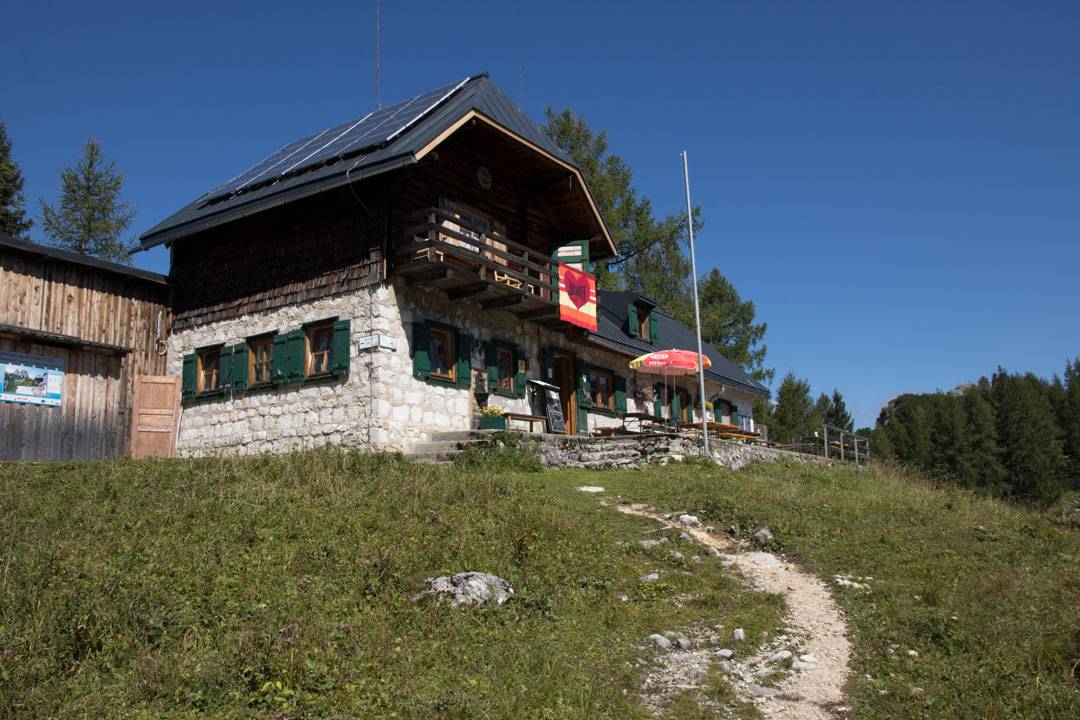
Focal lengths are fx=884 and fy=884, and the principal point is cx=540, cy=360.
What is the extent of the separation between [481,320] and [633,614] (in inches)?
520

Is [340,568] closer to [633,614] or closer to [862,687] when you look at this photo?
[633,614]

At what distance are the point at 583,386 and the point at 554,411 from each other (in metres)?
2.78

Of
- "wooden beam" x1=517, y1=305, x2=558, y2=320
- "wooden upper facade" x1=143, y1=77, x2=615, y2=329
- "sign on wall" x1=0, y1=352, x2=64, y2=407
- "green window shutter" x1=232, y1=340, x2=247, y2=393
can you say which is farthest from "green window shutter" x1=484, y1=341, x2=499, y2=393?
"sign on wall" x1=0, y1=352, x2=64, y2=407

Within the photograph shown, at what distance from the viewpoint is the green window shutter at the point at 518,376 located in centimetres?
2211

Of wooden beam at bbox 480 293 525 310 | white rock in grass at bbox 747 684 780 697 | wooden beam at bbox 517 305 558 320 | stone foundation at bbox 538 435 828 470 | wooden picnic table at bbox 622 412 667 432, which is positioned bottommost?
white rock in grass at bbox 747 684 780 697

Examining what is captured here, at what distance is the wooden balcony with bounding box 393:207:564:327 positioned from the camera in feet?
60.6

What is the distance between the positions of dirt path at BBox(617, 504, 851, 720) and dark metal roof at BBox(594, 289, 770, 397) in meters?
14.3

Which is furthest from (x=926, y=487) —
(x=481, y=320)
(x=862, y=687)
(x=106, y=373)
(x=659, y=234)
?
(x=659, y=234)

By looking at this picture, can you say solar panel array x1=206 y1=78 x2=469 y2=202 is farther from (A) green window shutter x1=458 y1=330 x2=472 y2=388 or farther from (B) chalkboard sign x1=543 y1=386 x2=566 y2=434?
(B) chalkboard sign x1=543 y1=386 x2=566 y2=434

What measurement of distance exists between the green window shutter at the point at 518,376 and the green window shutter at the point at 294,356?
17.4ft

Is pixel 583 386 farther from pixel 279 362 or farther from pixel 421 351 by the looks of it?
pixel 279 362

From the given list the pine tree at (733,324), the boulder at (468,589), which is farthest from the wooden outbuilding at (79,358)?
the pine tree at (733,324)

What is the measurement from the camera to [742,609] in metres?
9.48

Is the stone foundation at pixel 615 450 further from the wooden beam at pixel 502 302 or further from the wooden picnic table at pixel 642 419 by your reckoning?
the wooden picnic table at pixel 642 419
